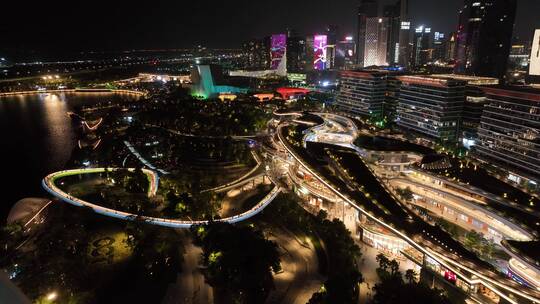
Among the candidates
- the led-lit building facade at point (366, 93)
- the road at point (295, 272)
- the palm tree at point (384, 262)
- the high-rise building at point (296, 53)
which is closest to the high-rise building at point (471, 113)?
the led-lit building facade at point (366, 93)

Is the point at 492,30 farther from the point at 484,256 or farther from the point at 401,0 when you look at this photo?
the point at 484,256

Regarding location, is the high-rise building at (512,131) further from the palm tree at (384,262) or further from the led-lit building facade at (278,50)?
the led-lit building facade at (278,50)

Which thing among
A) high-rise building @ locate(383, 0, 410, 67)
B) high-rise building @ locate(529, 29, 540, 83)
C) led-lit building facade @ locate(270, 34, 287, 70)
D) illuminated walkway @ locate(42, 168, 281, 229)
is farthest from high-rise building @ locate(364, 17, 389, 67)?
illuminated walkway @ locate(42, 168, 281, 229)

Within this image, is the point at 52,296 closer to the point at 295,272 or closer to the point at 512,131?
the point at 295,272

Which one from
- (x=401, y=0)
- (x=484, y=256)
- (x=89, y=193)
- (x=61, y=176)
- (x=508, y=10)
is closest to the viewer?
(x=484, y=256)

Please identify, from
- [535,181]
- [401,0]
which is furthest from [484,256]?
[401,0]

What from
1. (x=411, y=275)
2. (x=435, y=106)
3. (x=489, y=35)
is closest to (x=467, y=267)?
(x=411, y=275)

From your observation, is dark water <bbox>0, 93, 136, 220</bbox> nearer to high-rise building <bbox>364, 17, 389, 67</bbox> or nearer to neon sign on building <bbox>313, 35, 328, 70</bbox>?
neon sign on building <bbox>313, 35, 328, 70</bbox>
